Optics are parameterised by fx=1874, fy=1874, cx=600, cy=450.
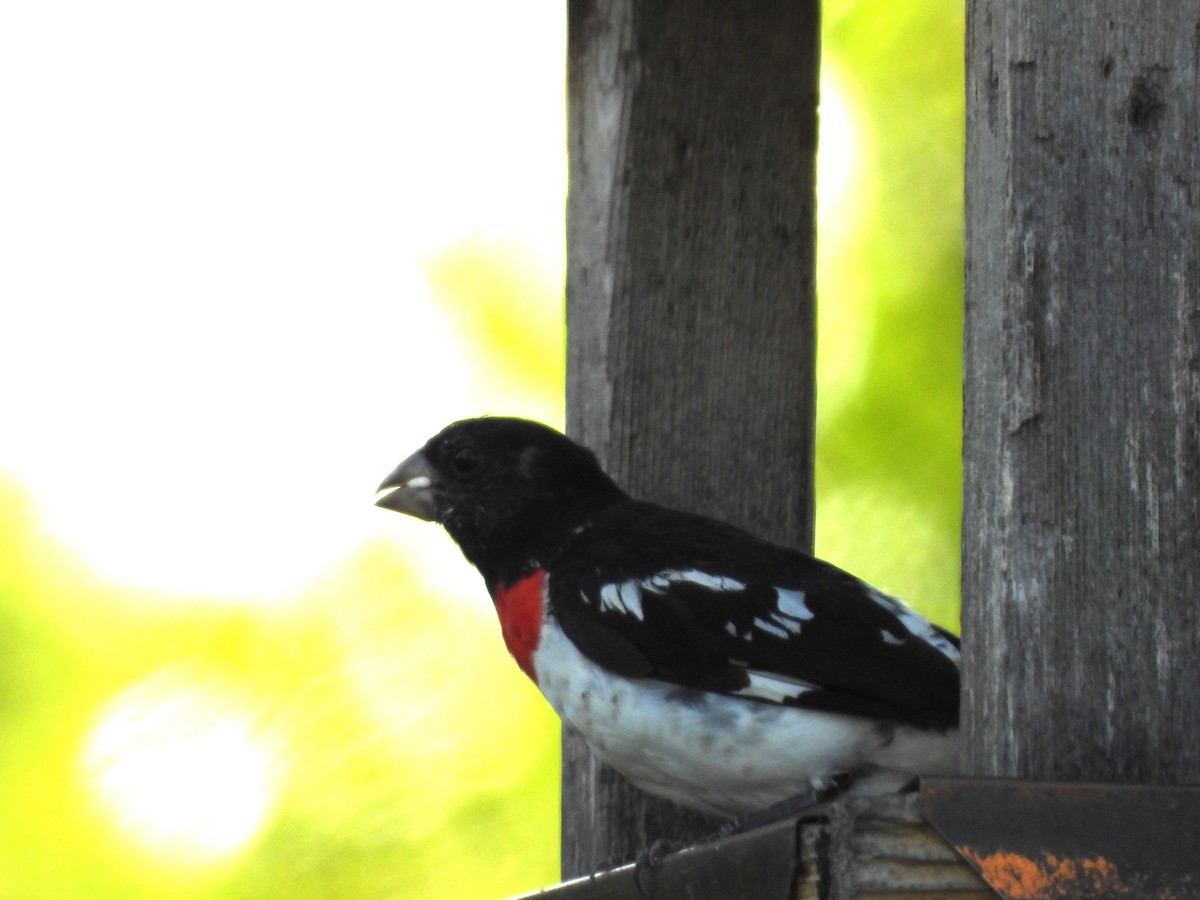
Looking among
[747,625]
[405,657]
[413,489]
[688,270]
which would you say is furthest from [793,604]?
[405,657]

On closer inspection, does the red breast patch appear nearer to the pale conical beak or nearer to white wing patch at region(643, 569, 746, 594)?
white wing patch at region(643, 569, 746, 594)

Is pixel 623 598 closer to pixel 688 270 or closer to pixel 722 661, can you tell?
pixel 722 661

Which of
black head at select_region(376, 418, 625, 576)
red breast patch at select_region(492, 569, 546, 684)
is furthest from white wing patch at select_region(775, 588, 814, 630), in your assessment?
black head at select_region(376, 418, 625, 576)

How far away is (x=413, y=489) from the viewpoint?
3.88 m

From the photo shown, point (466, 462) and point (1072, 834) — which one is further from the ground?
point (466, 462)

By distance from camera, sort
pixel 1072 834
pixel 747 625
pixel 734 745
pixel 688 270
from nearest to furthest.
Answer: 1. pixel 1072 834
2. pixel 734 745
3. pixel 747 625
4. pixel 688 270

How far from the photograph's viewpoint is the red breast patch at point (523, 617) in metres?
3.35

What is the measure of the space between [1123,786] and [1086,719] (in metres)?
0.21

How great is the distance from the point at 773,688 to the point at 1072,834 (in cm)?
104

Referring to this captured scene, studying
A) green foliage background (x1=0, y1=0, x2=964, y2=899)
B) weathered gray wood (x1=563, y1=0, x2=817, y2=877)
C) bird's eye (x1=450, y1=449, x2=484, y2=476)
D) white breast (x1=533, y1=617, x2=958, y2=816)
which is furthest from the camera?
green foliage background (x1=0, y1=0, x2=964, y2=899)

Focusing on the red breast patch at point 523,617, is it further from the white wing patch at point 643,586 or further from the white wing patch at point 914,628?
the white wing patch at point 914,628

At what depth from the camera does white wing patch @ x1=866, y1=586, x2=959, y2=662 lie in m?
3.00

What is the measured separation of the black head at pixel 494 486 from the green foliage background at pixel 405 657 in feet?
3.22

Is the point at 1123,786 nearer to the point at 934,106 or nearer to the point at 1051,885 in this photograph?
the point at 1051,885
